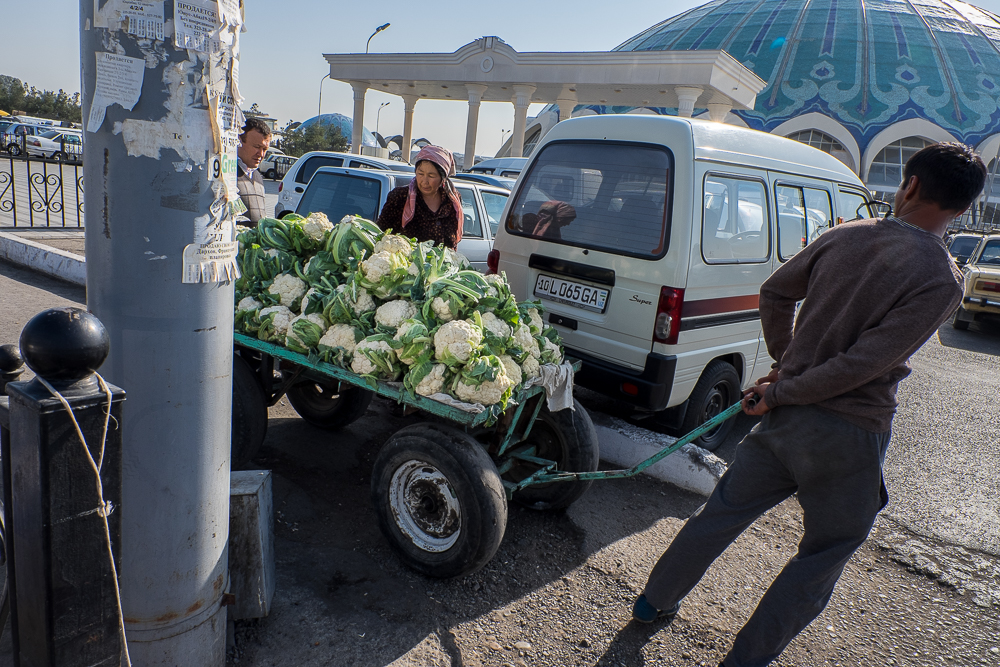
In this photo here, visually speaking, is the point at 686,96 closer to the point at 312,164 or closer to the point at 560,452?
the point at 312,164

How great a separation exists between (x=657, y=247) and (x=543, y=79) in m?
24.2

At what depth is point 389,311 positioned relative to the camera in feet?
11.3

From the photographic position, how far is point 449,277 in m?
3.59

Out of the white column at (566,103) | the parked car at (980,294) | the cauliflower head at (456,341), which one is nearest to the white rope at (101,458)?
the cauliflower head at (456,341)

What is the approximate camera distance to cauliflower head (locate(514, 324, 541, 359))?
3.50 meters

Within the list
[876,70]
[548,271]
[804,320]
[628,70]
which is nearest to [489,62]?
[628,70]

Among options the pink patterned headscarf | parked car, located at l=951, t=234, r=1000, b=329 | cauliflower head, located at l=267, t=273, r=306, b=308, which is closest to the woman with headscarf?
the pink patterned headscarf

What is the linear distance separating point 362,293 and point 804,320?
2204mm

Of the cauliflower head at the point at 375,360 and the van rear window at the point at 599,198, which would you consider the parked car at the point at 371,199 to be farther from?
the cauliflower head at the point at 375,360

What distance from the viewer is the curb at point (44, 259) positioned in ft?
27.3

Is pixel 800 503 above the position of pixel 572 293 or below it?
below

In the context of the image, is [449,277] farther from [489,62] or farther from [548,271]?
[489,62]

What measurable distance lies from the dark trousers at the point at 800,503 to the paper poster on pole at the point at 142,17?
2560 millimetres

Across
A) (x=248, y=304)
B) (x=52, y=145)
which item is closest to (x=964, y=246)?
(x=248, y=304)
